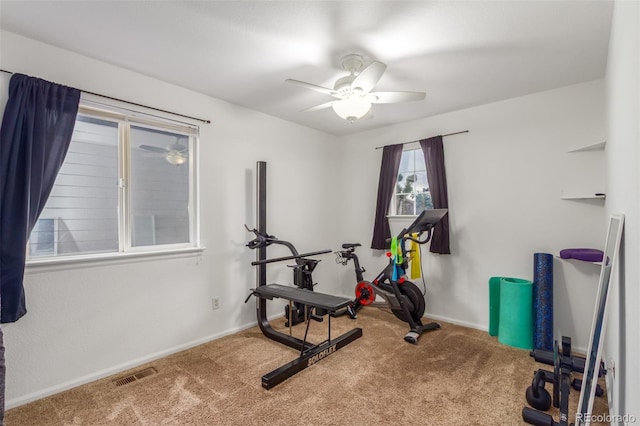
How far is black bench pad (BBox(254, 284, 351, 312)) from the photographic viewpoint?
8.61 feet

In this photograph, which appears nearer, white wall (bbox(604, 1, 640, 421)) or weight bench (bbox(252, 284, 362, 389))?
white wall (bbox(604, 1, 640, 421))

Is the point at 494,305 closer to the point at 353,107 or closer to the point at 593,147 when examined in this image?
the point at 593,147

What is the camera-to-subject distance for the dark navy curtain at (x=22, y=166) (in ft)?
6.46

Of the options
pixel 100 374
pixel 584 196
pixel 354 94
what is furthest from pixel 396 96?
pixel 100 374

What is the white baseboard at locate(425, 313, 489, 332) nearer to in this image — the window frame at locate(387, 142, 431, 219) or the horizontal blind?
the window frame at locate(387, 142, 431, 219)

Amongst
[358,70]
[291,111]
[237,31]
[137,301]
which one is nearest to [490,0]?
[358,70]

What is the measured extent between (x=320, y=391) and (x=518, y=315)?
203 cm

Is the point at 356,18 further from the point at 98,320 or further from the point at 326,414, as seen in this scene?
the point at 98,320

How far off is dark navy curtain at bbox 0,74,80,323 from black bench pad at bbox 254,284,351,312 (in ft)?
5.90

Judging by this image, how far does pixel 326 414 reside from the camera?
199cm

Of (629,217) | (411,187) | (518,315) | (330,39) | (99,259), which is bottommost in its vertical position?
(518,315)

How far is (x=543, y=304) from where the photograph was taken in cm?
285

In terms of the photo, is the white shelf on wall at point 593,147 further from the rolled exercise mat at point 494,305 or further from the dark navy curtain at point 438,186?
the rolled exercise mat at point 494,305

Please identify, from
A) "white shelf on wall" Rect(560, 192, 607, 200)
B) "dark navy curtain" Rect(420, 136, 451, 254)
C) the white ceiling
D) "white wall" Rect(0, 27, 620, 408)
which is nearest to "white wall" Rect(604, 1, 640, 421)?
the white ceiling
